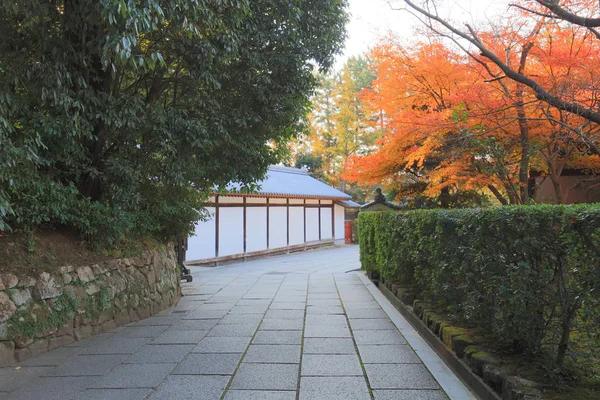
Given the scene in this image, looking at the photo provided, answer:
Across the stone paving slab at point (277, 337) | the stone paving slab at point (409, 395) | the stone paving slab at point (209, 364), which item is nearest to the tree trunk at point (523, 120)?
the stone paving slab at point (277, 337)

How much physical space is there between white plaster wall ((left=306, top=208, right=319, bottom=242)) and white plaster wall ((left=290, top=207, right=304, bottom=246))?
2.88ft

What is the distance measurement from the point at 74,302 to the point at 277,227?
587 inches

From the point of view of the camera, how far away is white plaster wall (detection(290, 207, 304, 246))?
21266mm

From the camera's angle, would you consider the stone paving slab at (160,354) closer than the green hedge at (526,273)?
No

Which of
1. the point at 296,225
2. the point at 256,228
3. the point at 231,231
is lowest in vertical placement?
the point at 231,231

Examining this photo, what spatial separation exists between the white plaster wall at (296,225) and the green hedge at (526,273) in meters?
16.5

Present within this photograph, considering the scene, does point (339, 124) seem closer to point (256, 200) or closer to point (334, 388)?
point (256, 200)

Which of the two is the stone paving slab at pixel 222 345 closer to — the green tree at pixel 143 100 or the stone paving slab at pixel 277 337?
the stone paving slab at pixel 277 337

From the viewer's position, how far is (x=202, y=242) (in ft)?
48.5

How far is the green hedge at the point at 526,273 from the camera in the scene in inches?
101

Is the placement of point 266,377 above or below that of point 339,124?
below

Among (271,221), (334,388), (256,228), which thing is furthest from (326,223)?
(334,388)

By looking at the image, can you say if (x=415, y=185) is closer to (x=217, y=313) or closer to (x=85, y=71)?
(x=217, y=313)

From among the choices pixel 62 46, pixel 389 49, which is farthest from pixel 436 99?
pixel 62 46
